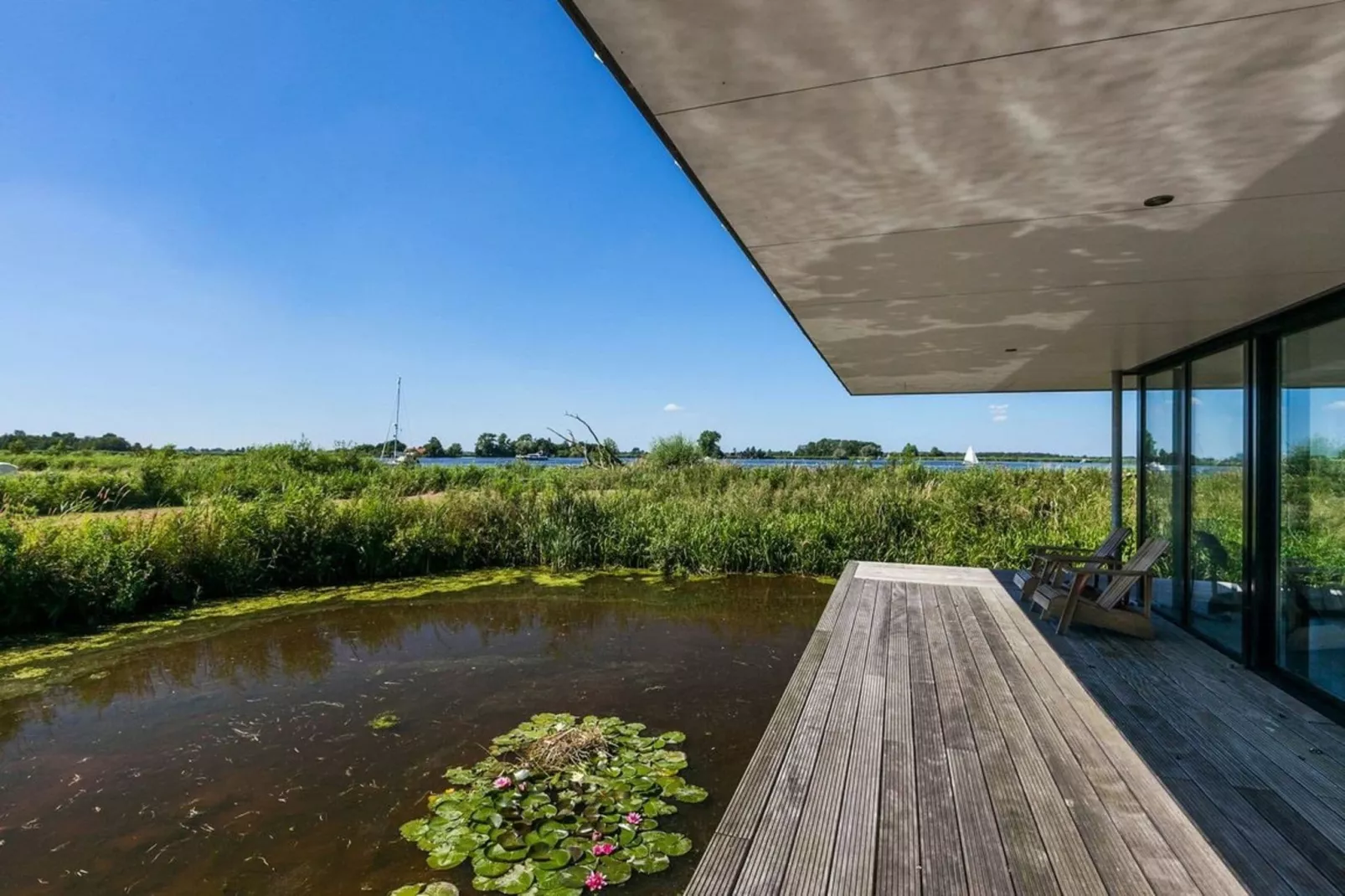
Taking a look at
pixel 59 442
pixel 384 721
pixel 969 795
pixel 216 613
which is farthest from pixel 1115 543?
pixel 59 442

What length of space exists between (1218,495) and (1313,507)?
2.69 feet

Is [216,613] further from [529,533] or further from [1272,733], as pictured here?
[1272,733]

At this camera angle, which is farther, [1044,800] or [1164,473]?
[1164,473]

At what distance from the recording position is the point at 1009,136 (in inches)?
58.6

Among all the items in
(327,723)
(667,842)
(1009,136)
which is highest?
(1009,136)

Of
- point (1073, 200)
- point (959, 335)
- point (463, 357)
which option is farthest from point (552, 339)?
point (1073, 200)

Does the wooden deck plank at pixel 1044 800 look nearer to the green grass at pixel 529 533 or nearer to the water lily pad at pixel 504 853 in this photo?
the water lily pad at pixel 504 853

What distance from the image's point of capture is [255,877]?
8.45 feet

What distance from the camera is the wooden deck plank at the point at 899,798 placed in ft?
5.12

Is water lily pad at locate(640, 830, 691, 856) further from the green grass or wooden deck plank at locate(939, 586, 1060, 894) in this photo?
the green grass

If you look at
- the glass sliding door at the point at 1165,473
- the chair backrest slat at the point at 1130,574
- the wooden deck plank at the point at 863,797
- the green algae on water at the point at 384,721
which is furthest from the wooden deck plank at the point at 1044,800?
the green algae on water at the point at 384,721

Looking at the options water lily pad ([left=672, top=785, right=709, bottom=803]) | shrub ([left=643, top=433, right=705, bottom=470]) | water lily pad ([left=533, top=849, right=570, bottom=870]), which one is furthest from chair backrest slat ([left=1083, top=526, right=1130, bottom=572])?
shrub ([left=643, top=433, right=705, bottom=470])

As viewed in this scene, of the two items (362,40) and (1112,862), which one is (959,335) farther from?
(362,40)

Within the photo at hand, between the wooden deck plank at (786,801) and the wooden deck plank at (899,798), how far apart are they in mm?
232
